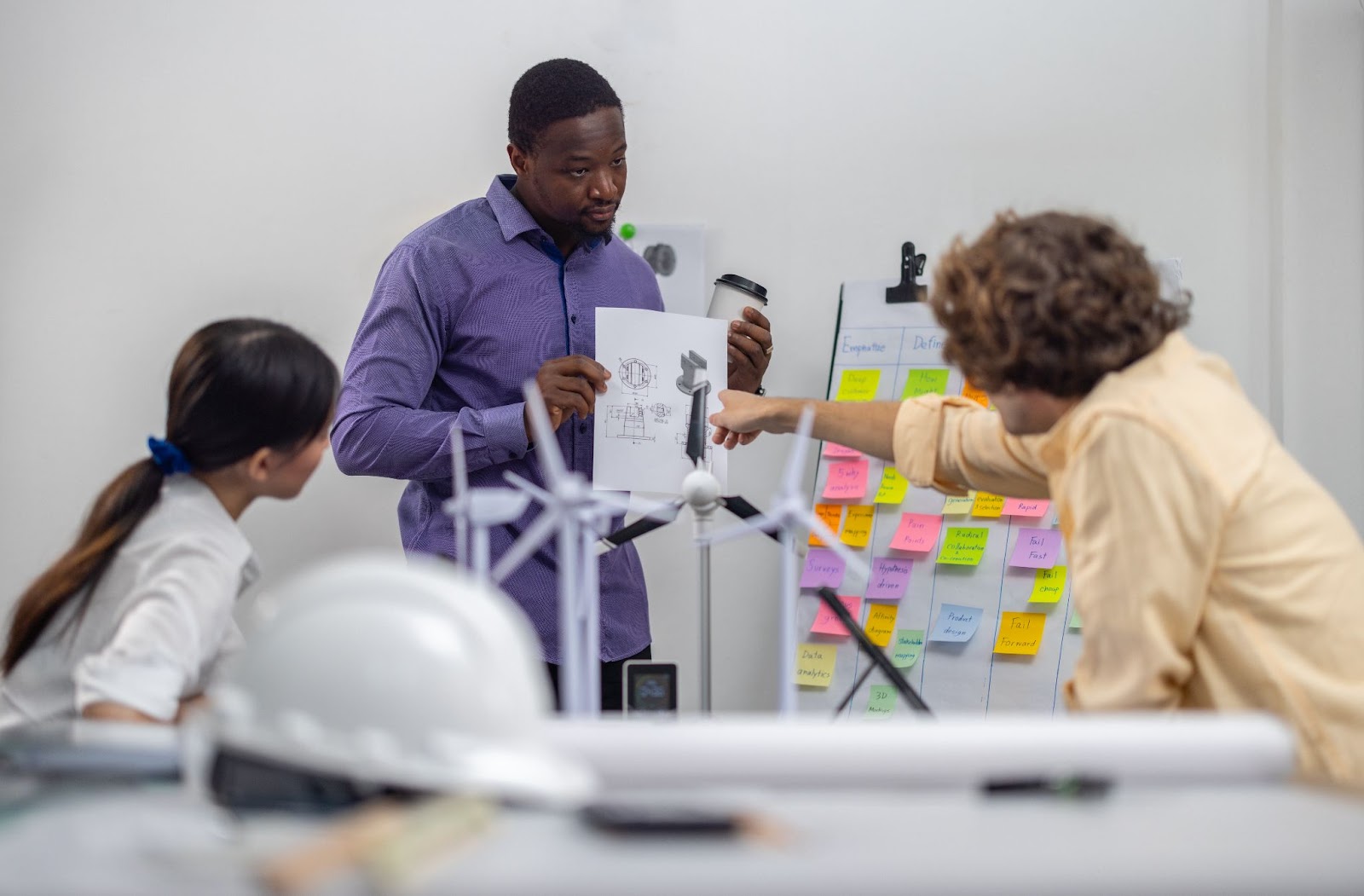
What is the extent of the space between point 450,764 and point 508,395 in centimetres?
126

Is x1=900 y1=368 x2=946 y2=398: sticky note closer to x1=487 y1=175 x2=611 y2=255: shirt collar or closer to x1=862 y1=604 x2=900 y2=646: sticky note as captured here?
x1=862 y1=604 x2=900 y2=646: sticky note

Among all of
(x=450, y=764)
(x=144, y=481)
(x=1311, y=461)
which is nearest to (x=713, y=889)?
(x=450, y=764)

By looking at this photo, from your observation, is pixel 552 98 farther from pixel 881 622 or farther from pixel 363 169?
pixel 881 622

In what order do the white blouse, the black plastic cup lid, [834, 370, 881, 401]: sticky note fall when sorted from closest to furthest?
the white blouse < the black plastic cup lid < [834, 370, 881, 401]: sticky note

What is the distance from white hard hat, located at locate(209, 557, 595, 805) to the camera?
78 centimetres

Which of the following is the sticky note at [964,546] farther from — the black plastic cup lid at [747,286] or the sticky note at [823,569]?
the black plastic cup lid at [747,286]

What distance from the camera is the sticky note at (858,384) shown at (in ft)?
8.61

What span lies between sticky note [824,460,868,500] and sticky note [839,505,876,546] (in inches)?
1.1

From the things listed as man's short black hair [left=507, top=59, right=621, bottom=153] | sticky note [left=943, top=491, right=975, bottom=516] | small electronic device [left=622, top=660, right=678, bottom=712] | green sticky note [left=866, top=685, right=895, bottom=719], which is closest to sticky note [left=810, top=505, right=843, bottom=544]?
sticky note [left=943, top=491, right=975, bottom=516]

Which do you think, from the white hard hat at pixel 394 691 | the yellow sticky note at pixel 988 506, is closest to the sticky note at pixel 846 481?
the yellow sticky note at pixel 988 506

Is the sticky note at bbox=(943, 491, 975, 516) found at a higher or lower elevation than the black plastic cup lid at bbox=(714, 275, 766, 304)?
lower

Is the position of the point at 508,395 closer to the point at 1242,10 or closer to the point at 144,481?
the point at 144,481

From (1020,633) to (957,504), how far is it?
29 centimetres

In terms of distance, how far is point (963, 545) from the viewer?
250 cm
